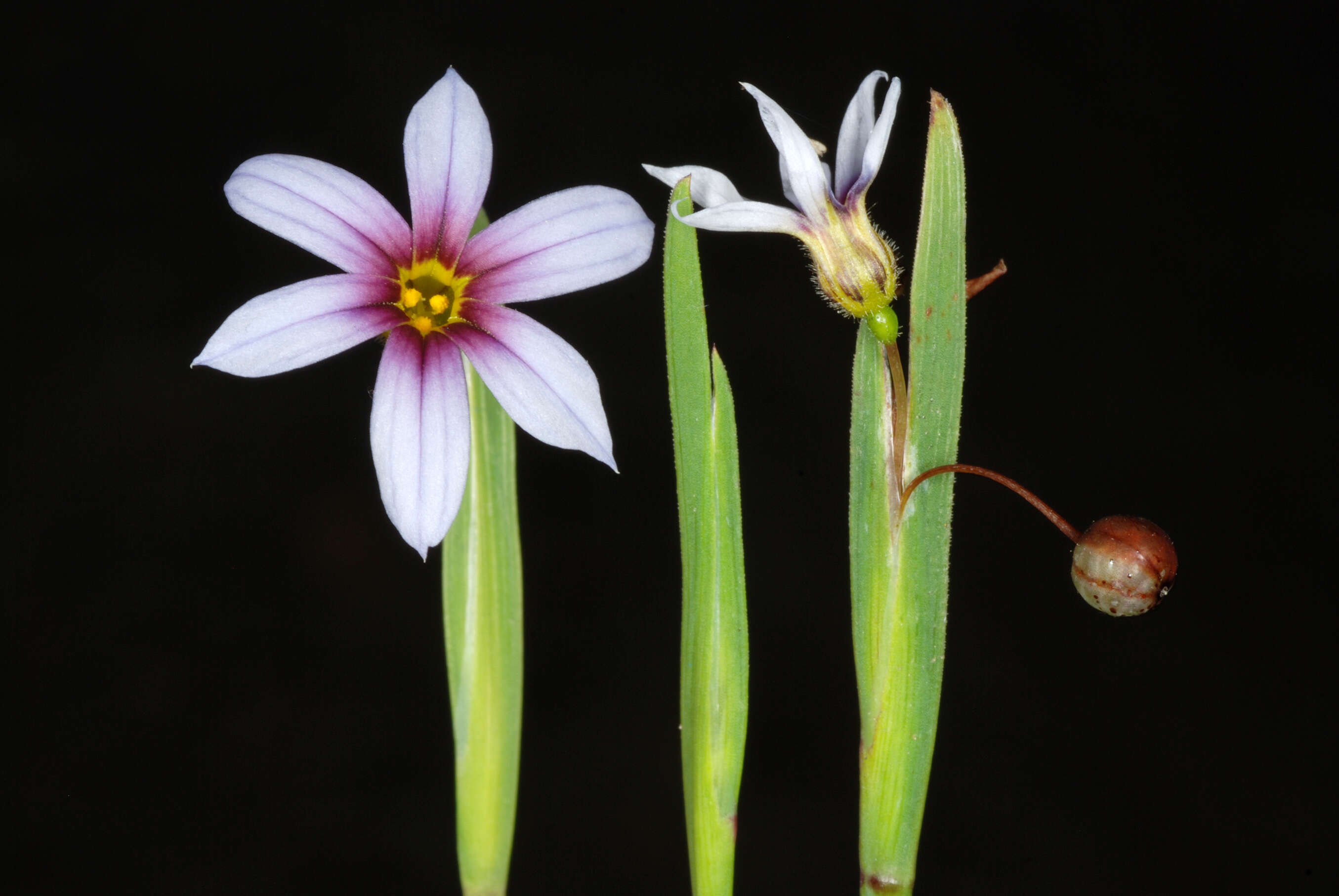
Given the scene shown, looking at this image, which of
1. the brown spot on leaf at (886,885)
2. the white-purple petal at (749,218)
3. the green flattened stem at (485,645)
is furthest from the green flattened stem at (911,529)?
the green flattened stem at (485,645)

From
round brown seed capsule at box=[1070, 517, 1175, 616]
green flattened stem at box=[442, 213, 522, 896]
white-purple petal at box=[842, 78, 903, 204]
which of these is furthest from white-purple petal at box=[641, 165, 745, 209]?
round brown seed capsule at box=[1070, 517, 1175, 616]

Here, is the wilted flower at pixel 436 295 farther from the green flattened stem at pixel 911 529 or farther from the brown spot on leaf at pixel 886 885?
the brown spot on leaf at pixel 886 885

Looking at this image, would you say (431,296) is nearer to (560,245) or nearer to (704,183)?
(560,245)

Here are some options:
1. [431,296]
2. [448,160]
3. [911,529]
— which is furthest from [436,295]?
[911,529]

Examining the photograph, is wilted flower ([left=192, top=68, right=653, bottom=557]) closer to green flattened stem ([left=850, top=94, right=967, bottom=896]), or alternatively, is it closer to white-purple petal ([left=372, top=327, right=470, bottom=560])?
white-purple petal ([left=372, top=327, right=470, bottom=560])

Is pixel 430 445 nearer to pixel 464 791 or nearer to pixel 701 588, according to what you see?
pixel 701 588

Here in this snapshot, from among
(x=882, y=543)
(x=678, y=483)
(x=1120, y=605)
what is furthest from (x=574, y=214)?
(x=1120, y=605)

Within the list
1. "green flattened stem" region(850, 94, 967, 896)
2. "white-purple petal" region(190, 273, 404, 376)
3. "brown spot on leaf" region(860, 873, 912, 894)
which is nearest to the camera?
"white-purple petal" region(190, 273, 404, 376)
